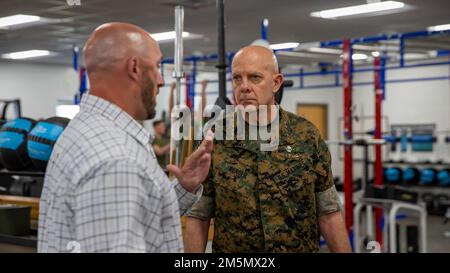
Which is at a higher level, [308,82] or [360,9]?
[360,9]

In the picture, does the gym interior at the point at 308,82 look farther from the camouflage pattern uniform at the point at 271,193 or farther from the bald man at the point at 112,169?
the bald man at the point at 112,169

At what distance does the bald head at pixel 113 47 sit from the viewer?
157 cm

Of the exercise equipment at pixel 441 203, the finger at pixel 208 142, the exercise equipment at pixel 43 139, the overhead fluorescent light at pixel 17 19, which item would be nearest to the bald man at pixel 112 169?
the finger at pixel 208 142

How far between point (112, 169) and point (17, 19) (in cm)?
753

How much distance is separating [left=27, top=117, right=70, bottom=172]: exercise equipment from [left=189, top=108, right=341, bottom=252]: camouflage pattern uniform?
180 centimetres

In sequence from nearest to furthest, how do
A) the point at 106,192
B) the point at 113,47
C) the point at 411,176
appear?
the point at 106,192 < the point at 113,47 < the point at 411,176

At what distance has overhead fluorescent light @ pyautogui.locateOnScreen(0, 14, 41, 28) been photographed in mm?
7983

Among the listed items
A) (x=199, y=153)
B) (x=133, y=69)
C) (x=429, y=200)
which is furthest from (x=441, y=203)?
(x=133, y=69)

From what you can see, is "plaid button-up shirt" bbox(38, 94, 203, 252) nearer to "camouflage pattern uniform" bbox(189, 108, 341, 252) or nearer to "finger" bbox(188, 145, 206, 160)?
"finger" bbox(188, 145, 206, 160)

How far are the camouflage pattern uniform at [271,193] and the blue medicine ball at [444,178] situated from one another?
11.2m

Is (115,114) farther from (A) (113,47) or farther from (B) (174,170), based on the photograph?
(B) (174,170)

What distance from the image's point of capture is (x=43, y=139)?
3.97 metres
